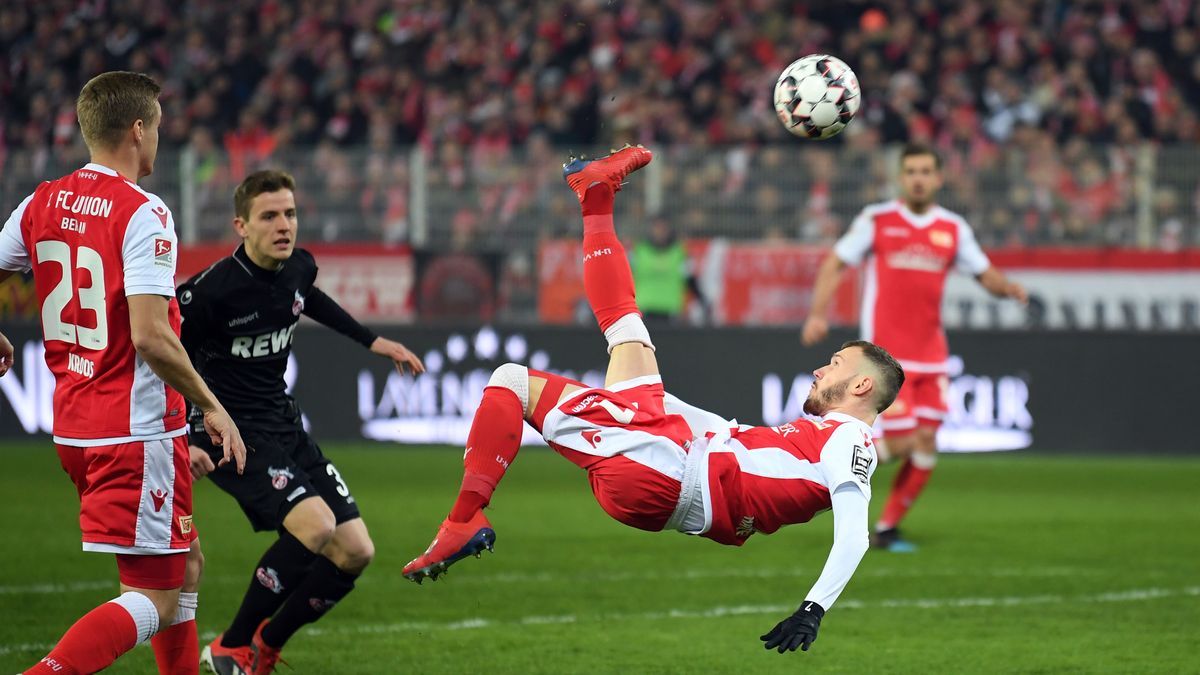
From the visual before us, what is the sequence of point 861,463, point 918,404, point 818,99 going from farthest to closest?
point 918,404 < point 818,99 < point 861,463

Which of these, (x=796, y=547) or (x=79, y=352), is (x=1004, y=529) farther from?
(x=79, y=352)

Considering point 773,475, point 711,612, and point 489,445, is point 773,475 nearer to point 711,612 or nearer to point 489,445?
point 489,445

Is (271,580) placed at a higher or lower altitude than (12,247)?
lower

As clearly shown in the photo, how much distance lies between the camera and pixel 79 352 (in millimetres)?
4902

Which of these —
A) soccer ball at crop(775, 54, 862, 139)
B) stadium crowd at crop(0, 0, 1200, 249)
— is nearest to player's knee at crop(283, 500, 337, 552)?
soccer ball at crop(775, 54, 862, 139)

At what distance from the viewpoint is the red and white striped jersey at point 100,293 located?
4.82m

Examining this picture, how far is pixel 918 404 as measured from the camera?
9930 millimetres

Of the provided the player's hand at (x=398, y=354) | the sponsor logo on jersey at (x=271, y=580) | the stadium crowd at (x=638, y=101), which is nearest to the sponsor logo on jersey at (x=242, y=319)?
the player's hand at (x=398, y=354)

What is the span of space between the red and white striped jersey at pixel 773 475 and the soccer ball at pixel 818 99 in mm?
1892

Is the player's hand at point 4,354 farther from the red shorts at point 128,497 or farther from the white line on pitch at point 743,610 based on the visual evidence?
the white line on pitch at point 743,610

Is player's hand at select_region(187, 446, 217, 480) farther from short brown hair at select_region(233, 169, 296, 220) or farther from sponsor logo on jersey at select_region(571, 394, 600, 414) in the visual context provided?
sponsor logo on jersey at select_region(571, 394, 600, 414)

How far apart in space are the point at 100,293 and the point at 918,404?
247 inches

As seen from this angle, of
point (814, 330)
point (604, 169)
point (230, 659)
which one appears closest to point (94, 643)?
point (230, 659)

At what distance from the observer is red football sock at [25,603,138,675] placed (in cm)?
479
